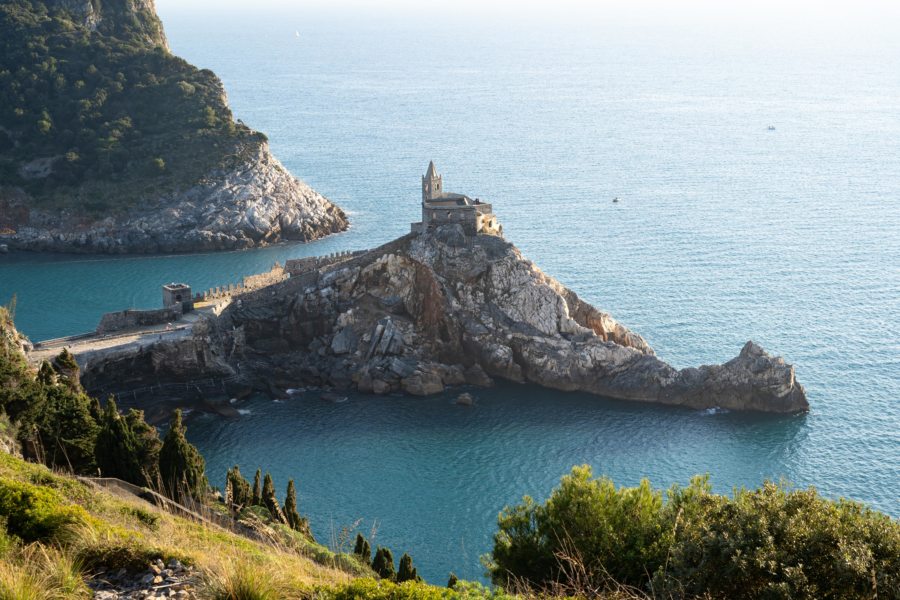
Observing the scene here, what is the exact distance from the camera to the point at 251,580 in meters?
15.7

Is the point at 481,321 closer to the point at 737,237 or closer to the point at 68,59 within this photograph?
the point at 737,237

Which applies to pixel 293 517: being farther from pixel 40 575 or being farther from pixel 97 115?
pixel 97 115

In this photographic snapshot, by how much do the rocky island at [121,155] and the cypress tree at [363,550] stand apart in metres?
59.3

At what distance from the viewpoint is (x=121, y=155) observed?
102m

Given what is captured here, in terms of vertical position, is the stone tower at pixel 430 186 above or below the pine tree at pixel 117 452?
above

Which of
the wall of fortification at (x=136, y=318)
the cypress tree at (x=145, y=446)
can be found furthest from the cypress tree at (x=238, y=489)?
the wall of fortification at (x=136, y=318)

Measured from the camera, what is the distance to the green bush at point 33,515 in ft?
59.6

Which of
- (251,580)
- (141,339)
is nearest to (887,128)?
(141,339)

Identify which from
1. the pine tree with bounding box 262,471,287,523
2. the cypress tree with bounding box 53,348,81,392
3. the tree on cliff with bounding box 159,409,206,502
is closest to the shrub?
the tree on cliff with bounding box 159,409,206,502

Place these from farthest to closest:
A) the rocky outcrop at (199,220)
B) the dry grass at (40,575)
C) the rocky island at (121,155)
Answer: the rocky island at (121,155) → the rocky outcrop at (199,220) → the dry grass at (40,575)

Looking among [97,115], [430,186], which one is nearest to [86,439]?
[430,186]

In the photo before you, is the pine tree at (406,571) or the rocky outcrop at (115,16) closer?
the pine tree at (406,571)

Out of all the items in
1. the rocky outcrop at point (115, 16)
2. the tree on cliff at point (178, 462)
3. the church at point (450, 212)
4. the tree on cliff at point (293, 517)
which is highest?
the rocky outcrop at point (115, 16)

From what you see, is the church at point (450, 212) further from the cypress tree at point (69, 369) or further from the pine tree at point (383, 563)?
the pine tree at point (383, 563)
